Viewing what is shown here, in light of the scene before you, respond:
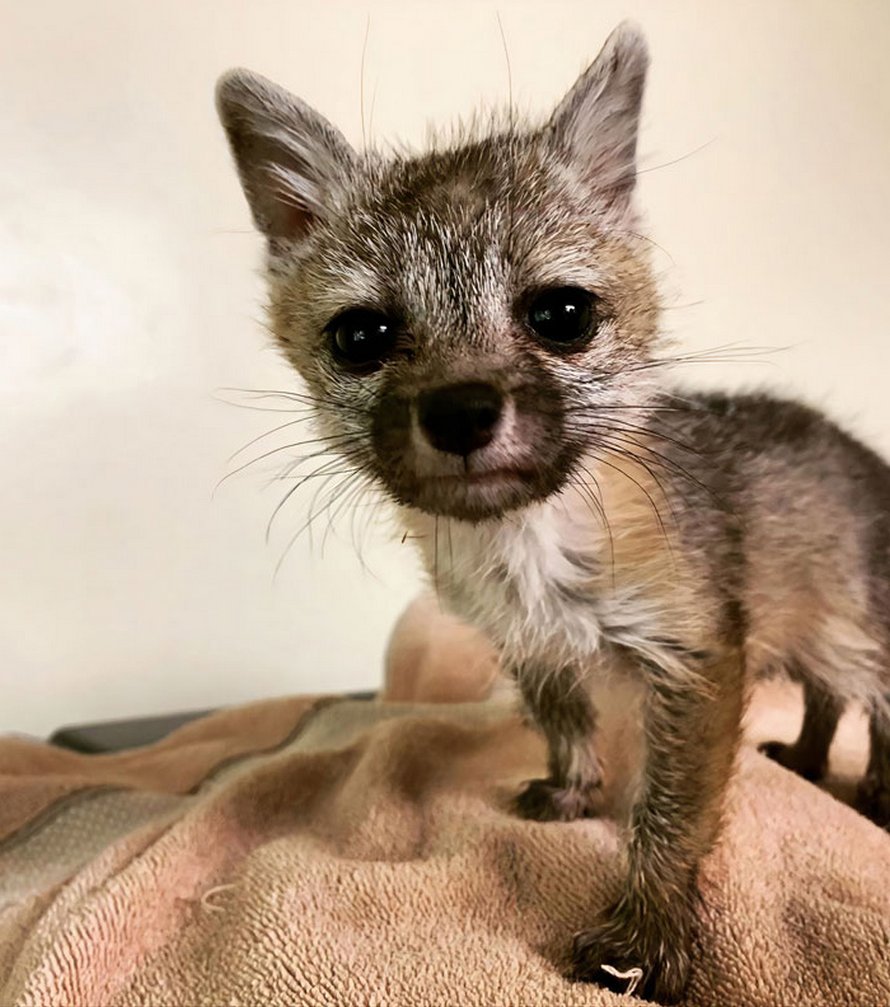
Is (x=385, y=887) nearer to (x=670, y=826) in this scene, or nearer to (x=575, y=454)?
(x=670, y=826)

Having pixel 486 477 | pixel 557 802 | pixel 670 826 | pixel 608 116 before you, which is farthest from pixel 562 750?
pixel 608 116

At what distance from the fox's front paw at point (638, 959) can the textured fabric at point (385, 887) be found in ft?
0.07

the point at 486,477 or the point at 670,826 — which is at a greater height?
the point at 486,477

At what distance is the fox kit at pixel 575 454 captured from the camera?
893mm

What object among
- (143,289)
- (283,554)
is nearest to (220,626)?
(283,554)

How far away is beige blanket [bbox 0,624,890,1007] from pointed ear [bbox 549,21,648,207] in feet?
2.66

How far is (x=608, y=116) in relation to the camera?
1.07 metres

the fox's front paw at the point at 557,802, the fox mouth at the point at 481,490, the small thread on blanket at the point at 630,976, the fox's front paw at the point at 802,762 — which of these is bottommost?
the fox's front paw at the point at 802,762

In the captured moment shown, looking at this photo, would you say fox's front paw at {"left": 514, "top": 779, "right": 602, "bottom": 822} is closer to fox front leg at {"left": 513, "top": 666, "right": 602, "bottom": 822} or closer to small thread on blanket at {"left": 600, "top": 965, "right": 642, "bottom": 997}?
fox front leg at {"left": 513, "top": 666, "right": 602, "bottom": 822}

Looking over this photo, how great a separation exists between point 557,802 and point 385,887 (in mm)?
317

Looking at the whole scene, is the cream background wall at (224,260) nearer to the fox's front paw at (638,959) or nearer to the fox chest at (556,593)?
the fox chest at (556,593)

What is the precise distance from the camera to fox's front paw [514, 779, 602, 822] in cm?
124

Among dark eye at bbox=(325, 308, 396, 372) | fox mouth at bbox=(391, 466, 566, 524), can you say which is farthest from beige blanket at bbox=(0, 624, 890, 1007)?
dark eye at bbox=(325, 308, 396, 372)

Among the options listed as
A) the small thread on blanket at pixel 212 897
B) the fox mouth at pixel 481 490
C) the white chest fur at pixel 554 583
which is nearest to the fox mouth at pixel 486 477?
the fox mouth at pixel 481 490
